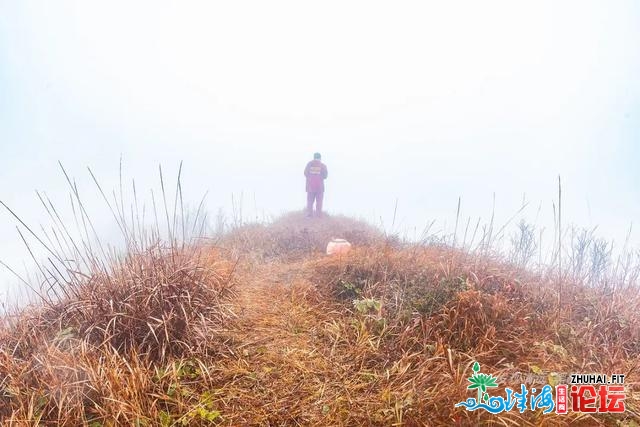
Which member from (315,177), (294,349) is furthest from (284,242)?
(294,349)

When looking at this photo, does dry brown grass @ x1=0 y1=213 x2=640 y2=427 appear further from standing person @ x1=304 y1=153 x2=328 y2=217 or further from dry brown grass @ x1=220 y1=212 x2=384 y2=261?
standing person @ x1=304 y1=153 x2=328 y2=217

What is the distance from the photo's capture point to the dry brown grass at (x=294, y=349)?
1.72 meters

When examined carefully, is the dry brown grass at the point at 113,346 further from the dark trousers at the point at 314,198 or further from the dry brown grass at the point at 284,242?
the dark trousers at the point at 314,198

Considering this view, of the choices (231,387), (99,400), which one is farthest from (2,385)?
(231,387)

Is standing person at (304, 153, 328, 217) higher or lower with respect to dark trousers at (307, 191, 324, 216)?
higher

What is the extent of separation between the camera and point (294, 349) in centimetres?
239

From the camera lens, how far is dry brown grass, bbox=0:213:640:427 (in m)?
1.72

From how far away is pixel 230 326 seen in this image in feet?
8.77

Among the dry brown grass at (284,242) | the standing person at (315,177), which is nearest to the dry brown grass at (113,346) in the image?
the dry brown grass at (284,242)

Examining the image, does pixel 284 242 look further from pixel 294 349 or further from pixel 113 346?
pixel 113 346

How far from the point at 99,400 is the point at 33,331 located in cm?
102

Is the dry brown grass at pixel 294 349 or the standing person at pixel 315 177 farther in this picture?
the standing person at pixel 315 177

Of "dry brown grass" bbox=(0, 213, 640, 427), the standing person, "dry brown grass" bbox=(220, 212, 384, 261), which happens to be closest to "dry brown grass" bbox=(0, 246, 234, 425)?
"dry brown grass" bbox=(0, 213, 640, 427)

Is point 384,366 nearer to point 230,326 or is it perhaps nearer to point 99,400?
point 230,326
